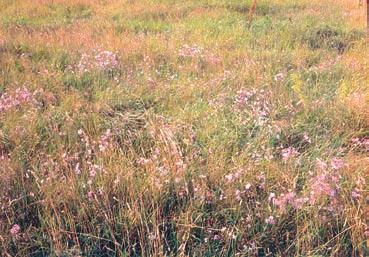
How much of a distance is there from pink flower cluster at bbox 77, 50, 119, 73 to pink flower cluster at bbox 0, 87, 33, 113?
1.01 metres

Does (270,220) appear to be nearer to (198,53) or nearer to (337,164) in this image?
(337,164)

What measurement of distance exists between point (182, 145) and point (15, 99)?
2.08m

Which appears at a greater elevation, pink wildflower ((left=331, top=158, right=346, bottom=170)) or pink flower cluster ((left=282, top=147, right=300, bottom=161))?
pink wildflower ((left=331, top=158, right=346, bottom=170))

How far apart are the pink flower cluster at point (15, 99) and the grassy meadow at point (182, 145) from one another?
21mm

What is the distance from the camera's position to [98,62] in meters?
5.87

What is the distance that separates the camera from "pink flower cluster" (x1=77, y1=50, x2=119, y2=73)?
573cm

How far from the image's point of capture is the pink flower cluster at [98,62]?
5730mm

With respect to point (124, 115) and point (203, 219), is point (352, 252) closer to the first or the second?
point (203, 219)

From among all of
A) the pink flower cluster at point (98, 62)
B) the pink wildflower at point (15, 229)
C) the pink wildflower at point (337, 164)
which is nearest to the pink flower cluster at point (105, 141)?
the pink wildflower at point (15, 229)

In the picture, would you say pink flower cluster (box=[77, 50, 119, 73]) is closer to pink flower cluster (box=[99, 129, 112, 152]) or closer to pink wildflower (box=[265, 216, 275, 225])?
pink flower cluster (box=[99, 129, 112, 152])

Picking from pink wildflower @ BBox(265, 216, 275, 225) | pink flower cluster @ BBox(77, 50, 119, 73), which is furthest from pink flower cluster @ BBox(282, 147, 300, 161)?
pink flower cluster @ BBox(77, 50, 119, 73)

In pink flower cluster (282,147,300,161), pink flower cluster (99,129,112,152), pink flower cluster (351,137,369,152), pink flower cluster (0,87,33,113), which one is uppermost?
pink flower cluster (0,87,33,113)

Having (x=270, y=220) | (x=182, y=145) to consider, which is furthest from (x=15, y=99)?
(x=270, y=220)

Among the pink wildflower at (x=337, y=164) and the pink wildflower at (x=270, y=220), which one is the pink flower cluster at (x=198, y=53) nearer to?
the pink wildflower at (x=337, y=164)
